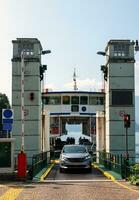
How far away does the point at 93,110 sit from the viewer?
4778 cm

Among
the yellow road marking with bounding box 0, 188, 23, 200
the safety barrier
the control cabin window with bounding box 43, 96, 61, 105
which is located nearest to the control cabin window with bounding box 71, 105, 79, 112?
the control cabin window with bounding box 43, 96, 61, 105

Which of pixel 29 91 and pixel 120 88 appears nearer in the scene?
pixel 120 88

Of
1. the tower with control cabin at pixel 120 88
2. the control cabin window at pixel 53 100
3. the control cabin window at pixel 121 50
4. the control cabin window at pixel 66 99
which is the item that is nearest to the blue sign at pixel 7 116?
the tower with control cabin at pixel 120 88

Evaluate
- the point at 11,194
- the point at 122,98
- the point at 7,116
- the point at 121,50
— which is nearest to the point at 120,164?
the point at 7,116

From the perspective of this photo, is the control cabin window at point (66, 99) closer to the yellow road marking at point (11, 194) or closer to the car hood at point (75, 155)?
the car hood at point (75, 155)

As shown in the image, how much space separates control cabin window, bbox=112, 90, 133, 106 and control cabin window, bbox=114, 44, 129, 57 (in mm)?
2064

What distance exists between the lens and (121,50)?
28.9 metres

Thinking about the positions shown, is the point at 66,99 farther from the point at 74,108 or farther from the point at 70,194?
the point at 70,194

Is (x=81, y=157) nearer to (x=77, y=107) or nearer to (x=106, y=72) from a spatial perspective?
(x=106, y=72)

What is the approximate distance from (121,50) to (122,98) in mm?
2667

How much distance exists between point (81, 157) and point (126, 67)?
5.67m

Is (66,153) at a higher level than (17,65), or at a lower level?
lower

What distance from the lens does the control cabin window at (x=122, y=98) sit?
28.7 metres

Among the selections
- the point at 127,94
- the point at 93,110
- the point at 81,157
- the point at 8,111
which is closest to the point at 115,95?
the point at 127,94
